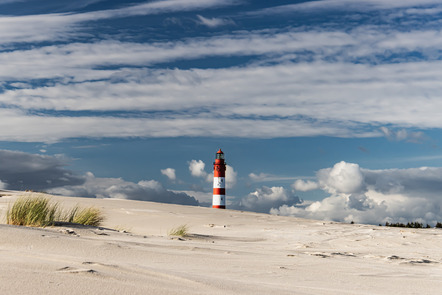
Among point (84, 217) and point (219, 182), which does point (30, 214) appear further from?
point (219, 182)

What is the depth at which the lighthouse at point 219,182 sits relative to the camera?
28.7m

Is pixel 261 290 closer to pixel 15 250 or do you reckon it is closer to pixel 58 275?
pixel 58 275

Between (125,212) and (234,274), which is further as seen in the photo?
(125,212)

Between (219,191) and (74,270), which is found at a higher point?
(219,191)

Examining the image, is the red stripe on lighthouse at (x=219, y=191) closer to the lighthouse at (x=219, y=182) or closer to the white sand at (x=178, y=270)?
the lighthouse at (x=219, y=182)

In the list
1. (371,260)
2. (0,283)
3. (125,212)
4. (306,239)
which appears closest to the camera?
(0,283)

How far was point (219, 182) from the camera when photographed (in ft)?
95.7

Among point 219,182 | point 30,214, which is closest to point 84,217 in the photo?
point 30,214

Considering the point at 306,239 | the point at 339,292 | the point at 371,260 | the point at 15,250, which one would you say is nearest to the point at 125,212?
the point at 306,239

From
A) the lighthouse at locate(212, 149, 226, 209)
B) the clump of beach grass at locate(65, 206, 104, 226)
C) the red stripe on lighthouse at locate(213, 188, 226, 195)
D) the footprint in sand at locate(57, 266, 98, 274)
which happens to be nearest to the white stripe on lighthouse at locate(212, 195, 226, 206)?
the lighthouse at locate(212, 149, 226, 209)

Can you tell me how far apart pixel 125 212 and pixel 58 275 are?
11.3 m

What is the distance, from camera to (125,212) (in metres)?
14.7

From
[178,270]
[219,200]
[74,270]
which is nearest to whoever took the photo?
[74,270]

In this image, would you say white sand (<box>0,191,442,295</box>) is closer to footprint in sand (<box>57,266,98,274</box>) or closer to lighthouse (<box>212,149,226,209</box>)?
footprint in sand (<box>57,266,98,274</box>)
